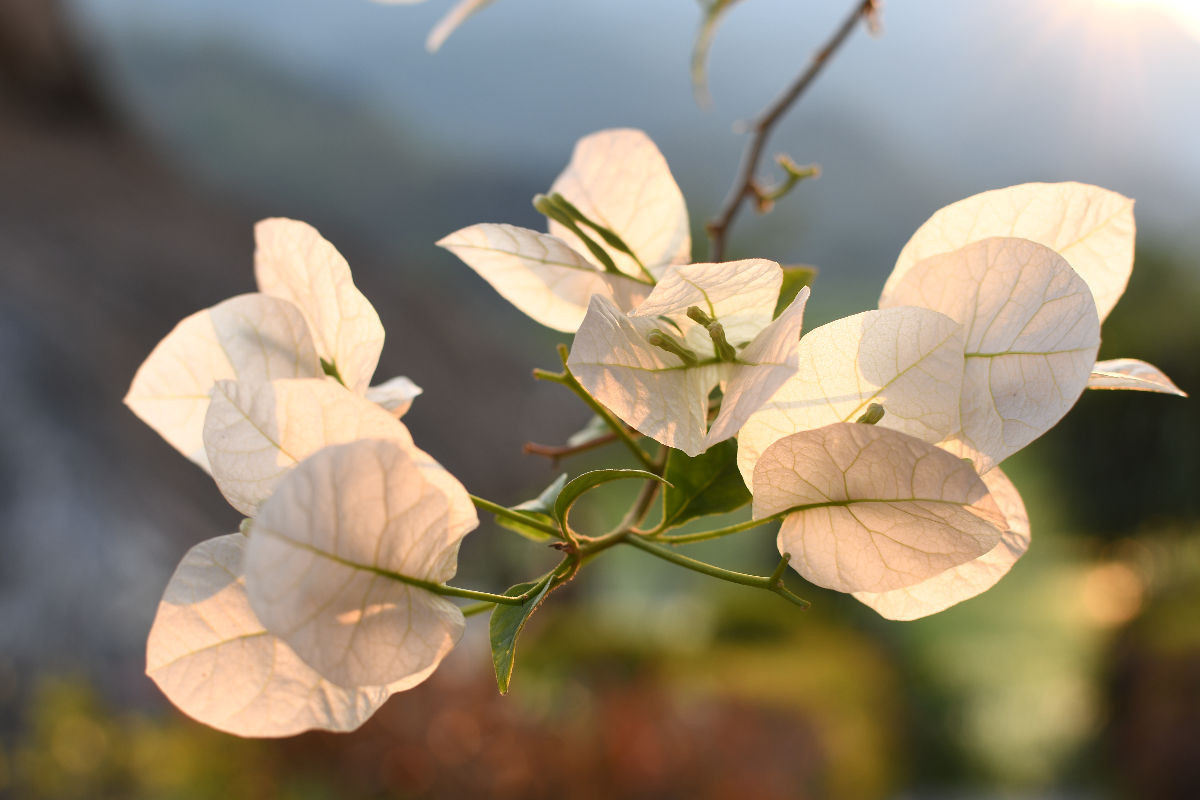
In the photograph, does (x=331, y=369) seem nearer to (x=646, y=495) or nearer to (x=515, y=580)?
(x=646, y=495)

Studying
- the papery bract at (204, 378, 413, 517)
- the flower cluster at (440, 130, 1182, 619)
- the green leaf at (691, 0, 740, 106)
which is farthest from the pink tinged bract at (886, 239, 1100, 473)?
the green leaf at (691, 0, 740, 106)

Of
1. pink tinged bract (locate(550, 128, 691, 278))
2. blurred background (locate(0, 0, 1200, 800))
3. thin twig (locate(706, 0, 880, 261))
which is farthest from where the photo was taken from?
blurred background (locate(0, 0, 1200, 800))

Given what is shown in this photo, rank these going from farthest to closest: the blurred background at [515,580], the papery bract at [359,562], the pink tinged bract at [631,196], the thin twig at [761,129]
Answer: the blurred background at [515,580]
the thin twig at [761,129]
the pink tinged bract at [631,196]
the papery bract at [359,562]

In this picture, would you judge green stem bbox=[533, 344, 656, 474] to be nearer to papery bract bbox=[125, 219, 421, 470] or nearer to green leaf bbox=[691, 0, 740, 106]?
papery bract bbox=[125, 219, 421, 470]

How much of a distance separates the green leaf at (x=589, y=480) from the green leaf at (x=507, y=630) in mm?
15

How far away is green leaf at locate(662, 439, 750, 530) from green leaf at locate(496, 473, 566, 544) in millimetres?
26

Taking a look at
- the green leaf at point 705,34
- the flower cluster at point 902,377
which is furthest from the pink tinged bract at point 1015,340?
A: the green leaf at point 705,34

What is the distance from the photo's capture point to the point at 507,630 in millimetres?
152

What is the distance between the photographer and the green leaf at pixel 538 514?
0.61 feet

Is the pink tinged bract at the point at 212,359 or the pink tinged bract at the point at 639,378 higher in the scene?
the pink tinged bract at the point at 639,378

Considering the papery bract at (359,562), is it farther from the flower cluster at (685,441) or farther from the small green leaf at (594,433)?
the small green leaf at (594,433)

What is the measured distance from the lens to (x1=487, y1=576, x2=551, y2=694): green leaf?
0.15 metres

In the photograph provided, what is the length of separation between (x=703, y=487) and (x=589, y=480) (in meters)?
0.04

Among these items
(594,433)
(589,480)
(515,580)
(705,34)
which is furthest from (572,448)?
(515,580)
